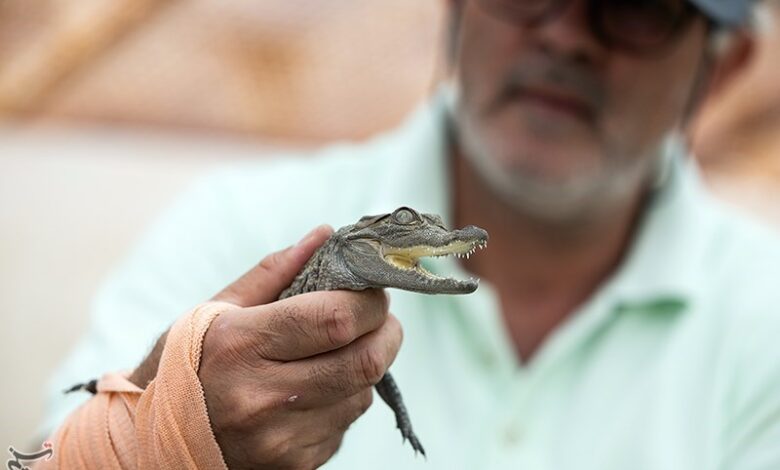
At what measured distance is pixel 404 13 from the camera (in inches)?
147

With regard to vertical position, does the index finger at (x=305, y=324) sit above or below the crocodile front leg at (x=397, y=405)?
above

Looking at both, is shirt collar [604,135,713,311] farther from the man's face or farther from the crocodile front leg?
the crocodile front leg

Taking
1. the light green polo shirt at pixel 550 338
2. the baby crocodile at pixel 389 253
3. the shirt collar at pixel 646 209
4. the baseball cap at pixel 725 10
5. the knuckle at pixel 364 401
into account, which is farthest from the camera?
the shirt collar at pixel 646 209


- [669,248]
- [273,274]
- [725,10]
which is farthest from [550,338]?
[273,274]

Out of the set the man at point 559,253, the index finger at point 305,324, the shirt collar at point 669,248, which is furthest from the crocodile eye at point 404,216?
the shirt collar at point 669,248

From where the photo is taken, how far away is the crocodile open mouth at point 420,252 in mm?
972

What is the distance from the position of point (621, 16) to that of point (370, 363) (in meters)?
1.22

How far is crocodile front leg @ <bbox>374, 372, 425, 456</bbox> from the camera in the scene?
116 centimetres

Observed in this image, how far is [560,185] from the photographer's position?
6.59ft

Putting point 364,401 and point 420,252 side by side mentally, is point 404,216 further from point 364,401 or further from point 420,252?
point 364,401

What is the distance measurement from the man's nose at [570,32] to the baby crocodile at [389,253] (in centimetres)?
106

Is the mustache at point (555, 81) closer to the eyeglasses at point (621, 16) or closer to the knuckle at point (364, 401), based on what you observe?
the eyeglasses at point (621, 16)

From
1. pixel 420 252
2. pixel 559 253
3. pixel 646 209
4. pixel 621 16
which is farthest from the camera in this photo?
pixel 646 209

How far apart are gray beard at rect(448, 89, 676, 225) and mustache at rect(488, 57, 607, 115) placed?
124mm
